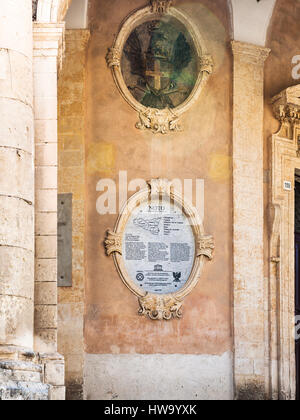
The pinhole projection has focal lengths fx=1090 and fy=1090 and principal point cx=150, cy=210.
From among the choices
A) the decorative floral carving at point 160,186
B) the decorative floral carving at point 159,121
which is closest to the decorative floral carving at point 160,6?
the decorative floral carving at point 159,121

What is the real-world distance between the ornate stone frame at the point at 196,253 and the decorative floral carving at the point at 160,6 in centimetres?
231

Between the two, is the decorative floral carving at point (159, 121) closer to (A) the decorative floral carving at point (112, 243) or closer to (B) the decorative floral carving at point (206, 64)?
(B) the decorative floral carving at point (206, 64)

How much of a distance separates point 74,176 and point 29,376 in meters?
5.25

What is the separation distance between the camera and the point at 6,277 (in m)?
9.27

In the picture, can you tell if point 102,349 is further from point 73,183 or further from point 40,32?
point 40,32

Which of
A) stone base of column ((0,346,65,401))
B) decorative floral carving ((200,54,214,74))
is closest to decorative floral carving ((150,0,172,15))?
decorative floral carving ((200,54,214,74))

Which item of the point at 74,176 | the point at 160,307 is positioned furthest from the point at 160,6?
the point at 160,307

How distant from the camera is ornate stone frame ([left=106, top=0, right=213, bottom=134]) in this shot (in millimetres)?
14211

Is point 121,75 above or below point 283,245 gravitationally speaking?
above

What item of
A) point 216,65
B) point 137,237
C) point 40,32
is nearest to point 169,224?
point 137,237

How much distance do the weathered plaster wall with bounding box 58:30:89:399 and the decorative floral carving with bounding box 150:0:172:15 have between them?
1084 millimetres

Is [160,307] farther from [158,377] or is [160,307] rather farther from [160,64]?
[160,64]

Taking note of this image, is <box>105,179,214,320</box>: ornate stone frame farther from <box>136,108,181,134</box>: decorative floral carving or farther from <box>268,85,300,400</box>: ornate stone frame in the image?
<box>268,85,300,400</box>: ornate stone frame

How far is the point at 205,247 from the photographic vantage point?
1417 centimetres
